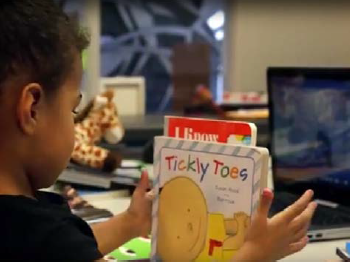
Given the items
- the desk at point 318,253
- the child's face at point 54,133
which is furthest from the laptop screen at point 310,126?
the child's face at point 54,133

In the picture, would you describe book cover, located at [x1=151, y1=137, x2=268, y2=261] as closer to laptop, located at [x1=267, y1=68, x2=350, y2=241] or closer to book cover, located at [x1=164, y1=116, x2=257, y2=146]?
book cover, located at [x1=164, y1=116, x2=257, y2=146]

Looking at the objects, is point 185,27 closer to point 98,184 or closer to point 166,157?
point 98,184

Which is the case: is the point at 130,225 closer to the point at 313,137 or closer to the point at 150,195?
the point at 150,195

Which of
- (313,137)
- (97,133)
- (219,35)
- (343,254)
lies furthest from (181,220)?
(219,35)

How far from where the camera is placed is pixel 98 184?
1.83 m

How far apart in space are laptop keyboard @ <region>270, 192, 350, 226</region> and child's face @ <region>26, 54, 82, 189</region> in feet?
2.15

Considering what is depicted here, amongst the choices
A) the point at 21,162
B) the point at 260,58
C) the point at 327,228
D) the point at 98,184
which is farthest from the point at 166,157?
the point at 260,58

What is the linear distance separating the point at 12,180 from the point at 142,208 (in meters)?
0.37

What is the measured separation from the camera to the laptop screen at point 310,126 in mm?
1569

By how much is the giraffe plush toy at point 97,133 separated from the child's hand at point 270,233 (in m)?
0.92

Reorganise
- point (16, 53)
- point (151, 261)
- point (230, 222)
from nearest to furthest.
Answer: point (16, 53)
point (230, 222)
point (151, 261)

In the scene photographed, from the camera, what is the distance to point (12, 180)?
0.91 meters

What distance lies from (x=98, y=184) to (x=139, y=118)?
1284mm

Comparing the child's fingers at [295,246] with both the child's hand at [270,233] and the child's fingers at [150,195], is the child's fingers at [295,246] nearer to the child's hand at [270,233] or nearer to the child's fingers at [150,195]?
the child's hand at [270,233]
